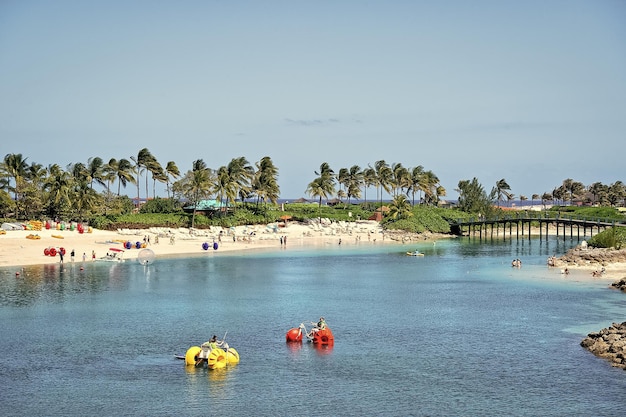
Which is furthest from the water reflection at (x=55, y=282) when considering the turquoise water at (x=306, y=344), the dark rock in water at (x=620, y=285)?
the dark rock in water at (x=620, y=285)

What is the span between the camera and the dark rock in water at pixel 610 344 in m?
34.9

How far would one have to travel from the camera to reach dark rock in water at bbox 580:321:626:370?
34.9 metres

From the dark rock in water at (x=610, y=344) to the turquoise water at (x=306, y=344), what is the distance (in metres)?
0.61

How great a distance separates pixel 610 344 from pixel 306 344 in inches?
636

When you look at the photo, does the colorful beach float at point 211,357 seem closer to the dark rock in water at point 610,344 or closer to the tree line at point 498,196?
the dark rock in water at point 610,344

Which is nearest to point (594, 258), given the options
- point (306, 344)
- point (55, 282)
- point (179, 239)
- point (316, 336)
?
point (316, 336)

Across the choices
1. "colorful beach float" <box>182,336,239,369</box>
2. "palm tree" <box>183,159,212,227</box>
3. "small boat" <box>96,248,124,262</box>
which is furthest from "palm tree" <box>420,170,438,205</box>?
"colorful beach float" <box>182,336,239,369</box>

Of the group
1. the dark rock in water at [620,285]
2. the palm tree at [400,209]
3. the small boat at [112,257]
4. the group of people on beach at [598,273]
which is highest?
the palm tree at [400,209]

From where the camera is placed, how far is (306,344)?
39.2m

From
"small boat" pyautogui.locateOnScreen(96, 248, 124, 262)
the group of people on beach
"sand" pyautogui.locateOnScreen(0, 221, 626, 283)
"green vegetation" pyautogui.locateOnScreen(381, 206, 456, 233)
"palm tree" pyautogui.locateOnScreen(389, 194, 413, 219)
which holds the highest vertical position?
"palm tree" pyautogui.locateOnScreen(389, 194, 413, 219)

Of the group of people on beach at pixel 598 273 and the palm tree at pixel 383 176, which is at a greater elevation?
the palm tree at pixel 383 176

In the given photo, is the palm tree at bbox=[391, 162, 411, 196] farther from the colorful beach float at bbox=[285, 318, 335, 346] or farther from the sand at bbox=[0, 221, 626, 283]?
the colorful beach float at bbox=[285, 318, 335, 346]

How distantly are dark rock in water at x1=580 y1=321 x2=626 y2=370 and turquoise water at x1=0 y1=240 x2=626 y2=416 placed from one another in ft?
2.01

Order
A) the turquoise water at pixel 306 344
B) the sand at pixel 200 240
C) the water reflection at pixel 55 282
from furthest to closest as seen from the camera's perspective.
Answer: the sand at pixel 200 240, the water reflection at pixel 55 282, the turquoise water at pixel 306 344
